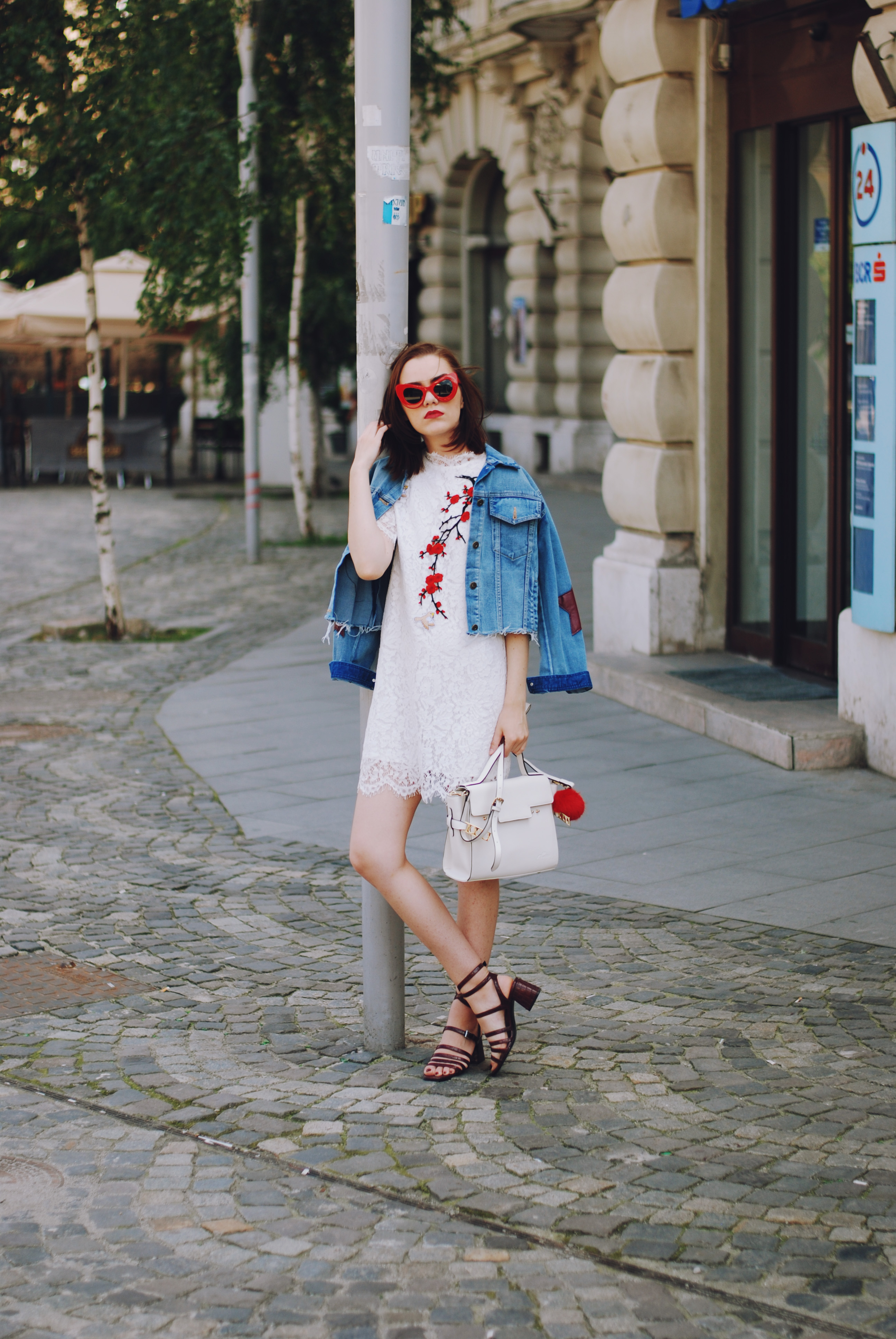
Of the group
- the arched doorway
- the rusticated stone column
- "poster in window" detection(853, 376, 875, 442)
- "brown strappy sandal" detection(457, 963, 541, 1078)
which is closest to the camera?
"brown strappy sandal" detection(457, 963, 541, 1078)

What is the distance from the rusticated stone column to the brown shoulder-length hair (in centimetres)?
571

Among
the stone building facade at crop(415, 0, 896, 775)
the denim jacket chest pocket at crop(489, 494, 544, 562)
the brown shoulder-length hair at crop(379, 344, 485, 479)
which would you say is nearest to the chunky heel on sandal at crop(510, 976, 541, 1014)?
the denim jacket chest pocket at crop(489, 494, 544, 562)

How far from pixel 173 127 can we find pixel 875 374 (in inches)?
294

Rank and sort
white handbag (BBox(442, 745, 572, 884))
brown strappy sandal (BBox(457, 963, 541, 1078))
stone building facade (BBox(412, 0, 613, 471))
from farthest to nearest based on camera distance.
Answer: stone building facade (BBox(412, 0, 613, 471)) < brown strappy sandal (BBox(457, 963, 541, 1078)) < white handbag (BBox(442, 745, 572, 884))

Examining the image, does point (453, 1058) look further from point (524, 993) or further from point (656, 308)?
point (656, 308)

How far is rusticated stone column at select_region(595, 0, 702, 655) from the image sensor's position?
973cm

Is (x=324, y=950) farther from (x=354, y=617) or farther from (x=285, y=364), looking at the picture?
(x=285, y=364)

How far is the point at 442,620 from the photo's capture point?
4.27 metres

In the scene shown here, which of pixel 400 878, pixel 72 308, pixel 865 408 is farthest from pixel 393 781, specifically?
pixel 72 308

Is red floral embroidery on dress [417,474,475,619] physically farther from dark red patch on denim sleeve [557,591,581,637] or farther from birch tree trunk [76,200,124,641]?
birch tree trunk [76,200,124,641]

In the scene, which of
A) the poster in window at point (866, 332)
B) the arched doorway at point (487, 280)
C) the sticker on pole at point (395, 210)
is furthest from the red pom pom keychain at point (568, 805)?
the arched doorway at point (487, 280)

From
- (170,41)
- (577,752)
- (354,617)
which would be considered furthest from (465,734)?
(170,41)

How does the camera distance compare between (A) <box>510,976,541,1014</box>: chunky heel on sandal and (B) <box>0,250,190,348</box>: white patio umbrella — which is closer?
(A) <box>510,976,541,1014</box>: chunky heel on sandal

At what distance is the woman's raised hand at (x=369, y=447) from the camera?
168 inches
